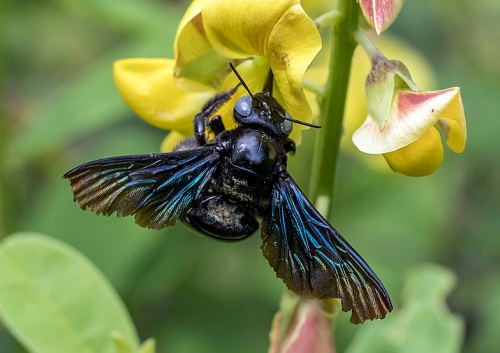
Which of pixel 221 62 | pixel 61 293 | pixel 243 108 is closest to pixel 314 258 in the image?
pixel 243 108

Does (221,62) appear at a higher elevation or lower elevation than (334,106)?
higher

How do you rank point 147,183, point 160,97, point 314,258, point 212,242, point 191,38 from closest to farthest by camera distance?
point 314,258, point 147,183, point 191,38, point 160,97, point 212,242

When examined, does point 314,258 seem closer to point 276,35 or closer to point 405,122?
point 405,122

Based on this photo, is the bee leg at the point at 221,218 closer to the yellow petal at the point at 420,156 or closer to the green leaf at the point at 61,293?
the yellow petal at the point at 420,156

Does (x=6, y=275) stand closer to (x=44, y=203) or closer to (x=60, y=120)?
(x=60, y=120)

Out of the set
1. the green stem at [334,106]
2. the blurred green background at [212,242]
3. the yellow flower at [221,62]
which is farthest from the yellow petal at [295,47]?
the blurred green background at [212,242]

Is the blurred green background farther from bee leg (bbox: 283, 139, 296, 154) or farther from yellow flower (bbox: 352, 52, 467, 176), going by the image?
yellow flower (bbox: 352, 52, 467, 176)

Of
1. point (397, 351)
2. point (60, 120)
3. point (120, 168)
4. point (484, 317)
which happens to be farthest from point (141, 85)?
point (484, 317)
